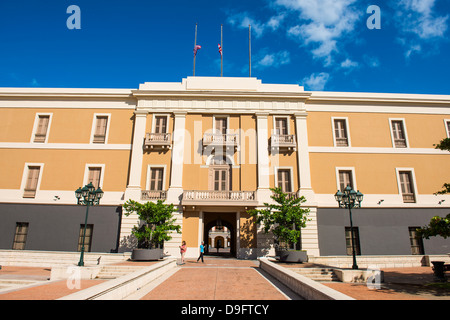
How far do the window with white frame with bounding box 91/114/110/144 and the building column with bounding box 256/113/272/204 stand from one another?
11245mm

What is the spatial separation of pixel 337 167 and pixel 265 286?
12561 millimetres

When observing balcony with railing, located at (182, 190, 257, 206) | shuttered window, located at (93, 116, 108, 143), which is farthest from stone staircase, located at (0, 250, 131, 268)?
shuttered window, located at (93, 116, 108, 143)

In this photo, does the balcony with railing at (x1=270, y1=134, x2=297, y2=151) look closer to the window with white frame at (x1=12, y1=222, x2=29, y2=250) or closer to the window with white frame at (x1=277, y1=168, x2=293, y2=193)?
the window with white frame at (x1=277, y1=168, x2=293, y2=193)

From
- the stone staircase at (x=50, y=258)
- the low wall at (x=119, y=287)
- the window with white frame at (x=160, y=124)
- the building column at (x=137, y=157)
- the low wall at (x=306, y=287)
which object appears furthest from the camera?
the window with white frame at (x=160, y=124)

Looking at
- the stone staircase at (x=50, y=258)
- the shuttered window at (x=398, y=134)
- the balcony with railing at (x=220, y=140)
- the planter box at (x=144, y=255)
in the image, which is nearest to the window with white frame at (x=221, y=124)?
the balcony with railing at (x=220, y=140)

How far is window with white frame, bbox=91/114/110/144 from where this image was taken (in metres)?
19.4

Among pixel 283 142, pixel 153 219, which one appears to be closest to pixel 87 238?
pixel 153 219

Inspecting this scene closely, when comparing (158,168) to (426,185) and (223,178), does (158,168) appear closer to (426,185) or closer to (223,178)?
(223,178)

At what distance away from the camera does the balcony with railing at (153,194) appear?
58.4 ft

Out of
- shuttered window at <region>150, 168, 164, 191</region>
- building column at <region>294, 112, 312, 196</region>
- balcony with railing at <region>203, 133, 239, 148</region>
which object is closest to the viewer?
building column at <region>294, 112, 312, 196</region>

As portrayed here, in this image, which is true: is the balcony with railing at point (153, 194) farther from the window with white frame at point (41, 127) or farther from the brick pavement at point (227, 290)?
the window with white frame at point (41, 127)

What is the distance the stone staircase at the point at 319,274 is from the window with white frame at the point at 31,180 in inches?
714

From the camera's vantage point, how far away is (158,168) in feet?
61.6
